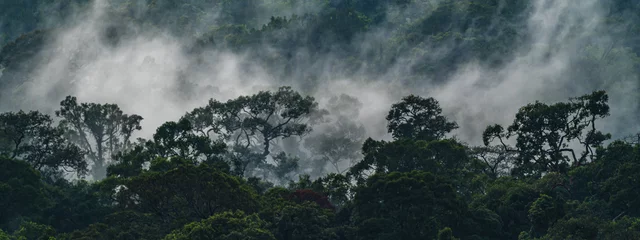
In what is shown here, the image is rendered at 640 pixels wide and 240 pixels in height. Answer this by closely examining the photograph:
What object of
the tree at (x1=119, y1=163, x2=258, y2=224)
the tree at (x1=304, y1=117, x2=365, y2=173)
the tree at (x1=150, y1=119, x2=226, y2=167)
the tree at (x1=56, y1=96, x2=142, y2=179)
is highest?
the tree at (x1=304, y1=117, x2=365, y2=173)

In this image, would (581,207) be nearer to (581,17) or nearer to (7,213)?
(7,213)

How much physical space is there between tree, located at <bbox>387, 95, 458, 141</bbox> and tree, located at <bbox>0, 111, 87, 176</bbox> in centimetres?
2330

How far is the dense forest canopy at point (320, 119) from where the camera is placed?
162 ft

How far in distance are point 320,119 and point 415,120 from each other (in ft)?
135

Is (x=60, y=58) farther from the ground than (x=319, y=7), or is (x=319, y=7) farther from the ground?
(x=319, y=7)

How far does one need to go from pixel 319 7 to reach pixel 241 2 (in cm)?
2301

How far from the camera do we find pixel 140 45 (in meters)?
138

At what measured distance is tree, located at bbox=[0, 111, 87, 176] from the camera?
67.8 m

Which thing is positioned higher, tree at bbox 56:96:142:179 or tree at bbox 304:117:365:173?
tree at bbox 304:117:365:173

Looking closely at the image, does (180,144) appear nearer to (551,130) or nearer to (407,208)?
(407,208)

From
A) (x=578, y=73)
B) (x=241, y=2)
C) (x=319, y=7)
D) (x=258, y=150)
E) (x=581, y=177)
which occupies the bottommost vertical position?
(x=581, y=177)

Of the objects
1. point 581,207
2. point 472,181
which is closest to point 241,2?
point 472,181

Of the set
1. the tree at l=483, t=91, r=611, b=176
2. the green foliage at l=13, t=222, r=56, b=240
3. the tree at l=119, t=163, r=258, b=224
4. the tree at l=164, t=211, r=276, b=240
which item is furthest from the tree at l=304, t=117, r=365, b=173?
the tree at l=164, t=211, r=276, b=240

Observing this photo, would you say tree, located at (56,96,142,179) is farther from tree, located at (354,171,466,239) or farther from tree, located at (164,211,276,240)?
tree, located at (164,211,276,240)
